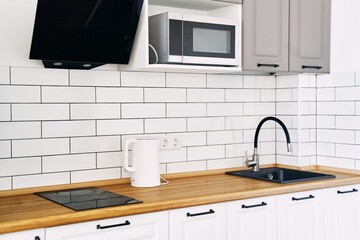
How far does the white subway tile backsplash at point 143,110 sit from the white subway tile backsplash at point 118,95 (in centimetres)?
4

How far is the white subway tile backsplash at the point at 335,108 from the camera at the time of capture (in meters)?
3.17

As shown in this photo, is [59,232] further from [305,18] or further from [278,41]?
[305,18]

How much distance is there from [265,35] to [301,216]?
43.8 inches

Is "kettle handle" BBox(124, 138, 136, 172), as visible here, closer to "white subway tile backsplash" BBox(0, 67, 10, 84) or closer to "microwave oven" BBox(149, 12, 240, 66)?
"microwave oven" BBox(149, 12, 240, 66)

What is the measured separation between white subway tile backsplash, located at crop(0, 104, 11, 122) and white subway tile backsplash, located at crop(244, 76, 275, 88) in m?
1.59

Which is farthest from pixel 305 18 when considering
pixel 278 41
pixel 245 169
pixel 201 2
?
pixel 245 169

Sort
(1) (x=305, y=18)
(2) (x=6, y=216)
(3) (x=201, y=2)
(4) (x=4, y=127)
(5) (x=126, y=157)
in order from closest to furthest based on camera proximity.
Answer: (2) (x=6, y=216), (4) (x=4, y=127), (5) (x=126, y=157), (3) (x=201, y=2), (1) (x=305, y=18)

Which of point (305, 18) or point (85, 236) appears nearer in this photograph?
point (85, 236)

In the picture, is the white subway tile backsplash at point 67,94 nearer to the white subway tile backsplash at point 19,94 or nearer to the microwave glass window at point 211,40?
the white subway tile backsplash at point 19,94

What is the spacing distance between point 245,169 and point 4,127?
1615 mm

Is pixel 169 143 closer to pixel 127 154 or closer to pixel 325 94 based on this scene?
pixel 127 154

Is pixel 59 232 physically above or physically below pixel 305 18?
below

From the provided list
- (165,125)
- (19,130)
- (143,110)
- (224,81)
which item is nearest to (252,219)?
(165,125)

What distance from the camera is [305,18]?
315 cm
